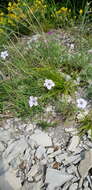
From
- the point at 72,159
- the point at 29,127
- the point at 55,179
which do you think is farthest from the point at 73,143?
the point at 29,127

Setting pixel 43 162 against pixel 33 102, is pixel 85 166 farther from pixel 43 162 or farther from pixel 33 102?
pixel 33 102

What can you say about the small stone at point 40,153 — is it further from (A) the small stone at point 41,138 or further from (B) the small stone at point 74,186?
(B) the small stone at point 74,186

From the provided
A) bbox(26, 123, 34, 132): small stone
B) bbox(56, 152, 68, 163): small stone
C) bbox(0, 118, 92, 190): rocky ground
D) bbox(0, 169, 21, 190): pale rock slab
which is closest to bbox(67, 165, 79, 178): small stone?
bbox(0, 118, 92, 190): rocky ground

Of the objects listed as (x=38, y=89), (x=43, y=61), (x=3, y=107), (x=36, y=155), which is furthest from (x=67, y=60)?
(x=36, y=155)

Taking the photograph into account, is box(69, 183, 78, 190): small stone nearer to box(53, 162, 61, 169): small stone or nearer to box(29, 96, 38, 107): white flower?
box(53, 162, 61, 169): small stone

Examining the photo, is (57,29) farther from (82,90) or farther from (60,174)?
(60,174)

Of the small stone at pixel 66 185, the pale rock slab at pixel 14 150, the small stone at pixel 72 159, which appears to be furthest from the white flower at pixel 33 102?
the small stone at pixel 66 185

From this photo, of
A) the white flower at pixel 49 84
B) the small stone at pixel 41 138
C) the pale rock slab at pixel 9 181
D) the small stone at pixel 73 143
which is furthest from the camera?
the white flower at pixel 49 84
